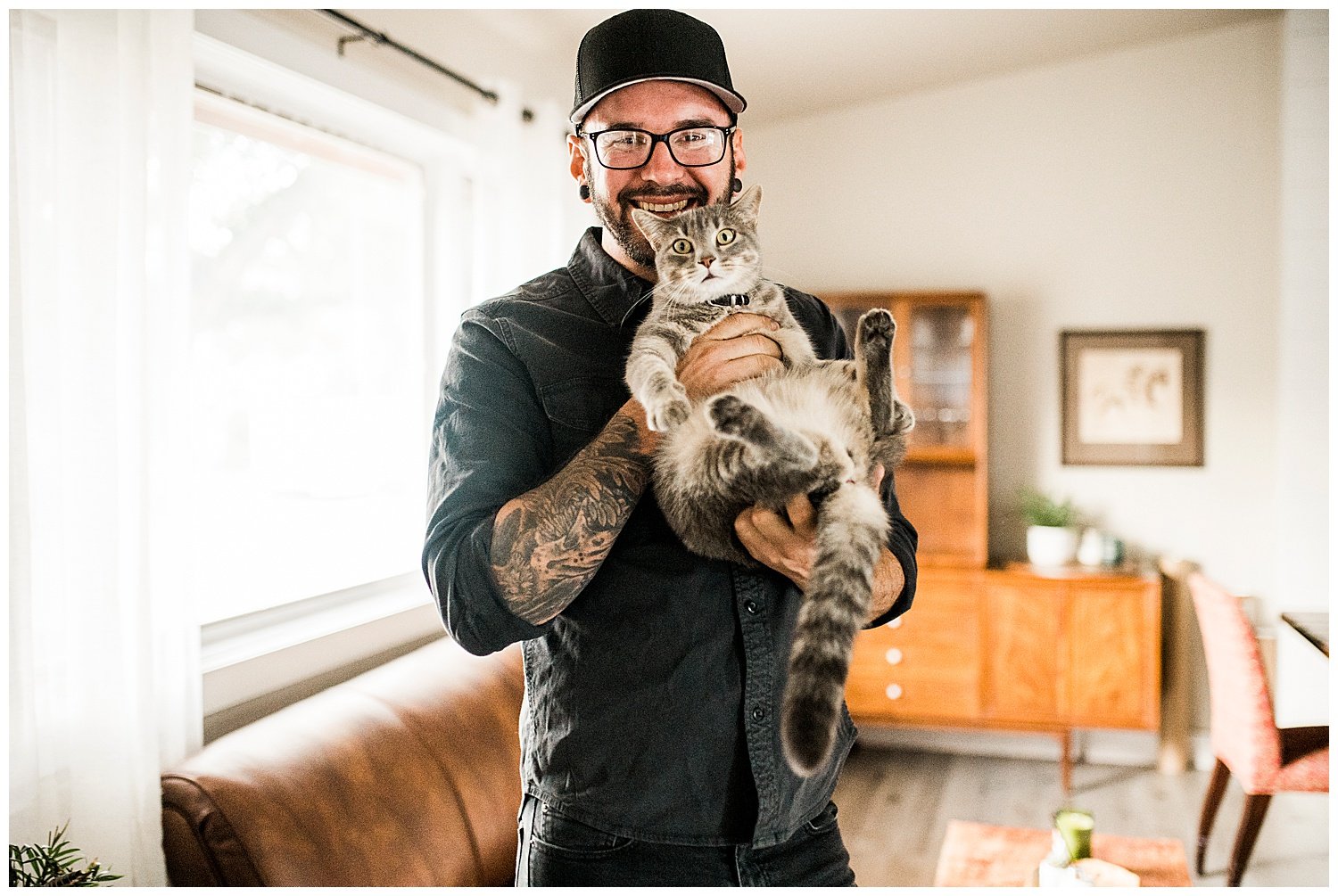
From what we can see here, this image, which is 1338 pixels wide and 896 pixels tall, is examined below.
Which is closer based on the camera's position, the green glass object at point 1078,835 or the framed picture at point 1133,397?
the green glass object at point 1078,835

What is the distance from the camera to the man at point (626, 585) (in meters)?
1.07

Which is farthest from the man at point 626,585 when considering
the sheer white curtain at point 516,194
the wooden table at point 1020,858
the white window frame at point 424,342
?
the sheer white curtain at point 516,194

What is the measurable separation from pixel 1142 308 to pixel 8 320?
4.65m

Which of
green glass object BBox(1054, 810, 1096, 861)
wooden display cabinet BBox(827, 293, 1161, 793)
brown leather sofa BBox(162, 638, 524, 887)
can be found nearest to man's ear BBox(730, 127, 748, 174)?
brown leather sofa BBox(162, 638, 524, 887)

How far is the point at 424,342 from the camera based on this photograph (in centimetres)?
324

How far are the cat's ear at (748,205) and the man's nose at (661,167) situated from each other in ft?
0.42

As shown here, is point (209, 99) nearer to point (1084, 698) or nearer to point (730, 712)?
point (730, 712)

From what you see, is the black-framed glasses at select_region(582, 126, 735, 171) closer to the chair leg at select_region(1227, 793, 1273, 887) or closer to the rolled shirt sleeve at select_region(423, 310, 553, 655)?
the rolled shirt sleeve at select_region(423, 310, 553, 655)

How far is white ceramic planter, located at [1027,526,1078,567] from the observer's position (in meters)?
4.34

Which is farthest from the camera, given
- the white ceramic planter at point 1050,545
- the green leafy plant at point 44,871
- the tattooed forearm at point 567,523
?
the white ceramic planter at point 1050,545

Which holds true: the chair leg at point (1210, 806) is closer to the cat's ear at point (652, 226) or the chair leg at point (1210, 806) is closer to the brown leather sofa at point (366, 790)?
the brown leather sofa at point (366, 790)

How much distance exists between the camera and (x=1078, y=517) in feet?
15.4

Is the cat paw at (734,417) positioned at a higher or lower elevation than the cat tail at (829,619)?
higher

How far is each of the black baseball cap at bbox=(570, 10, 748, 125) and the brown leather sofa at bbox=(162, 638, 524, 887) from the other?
4.72 ft
